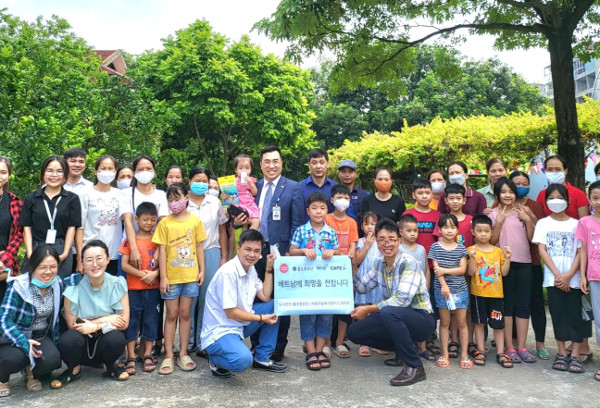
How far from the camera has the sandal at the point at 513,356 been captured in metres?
4.38

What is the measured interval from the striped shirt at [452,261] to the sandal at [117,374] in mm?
2856

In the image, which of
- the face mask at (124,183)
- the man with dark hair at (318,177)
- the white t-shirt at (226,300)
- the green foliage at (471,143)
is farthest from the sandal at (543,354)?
the green foliage at (471,143)

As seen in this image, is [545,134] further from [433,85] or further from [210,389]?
[433,85]

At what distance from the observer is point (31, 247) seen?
4152 millimetres

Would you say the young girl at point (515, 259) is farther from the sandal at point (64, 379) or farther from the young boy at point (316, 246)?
the sandal at point (64, 379)

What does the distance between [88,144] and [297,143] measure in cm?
1077

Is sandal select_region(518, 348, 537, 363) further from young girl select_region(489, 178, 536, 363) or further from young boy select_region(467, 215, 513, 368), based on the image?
young boy select_region(467, 215, 513, 368)

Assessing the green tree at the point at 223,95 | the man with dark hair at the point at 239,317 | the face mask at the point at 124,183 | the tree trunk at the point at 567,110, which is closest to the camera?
the man with dark hair at the point at 239,317

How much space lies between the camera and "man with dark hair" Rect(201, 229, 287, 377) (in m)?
3.88

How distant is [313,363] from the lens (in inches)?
165

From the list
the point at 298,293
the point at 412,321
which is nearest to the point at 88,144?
the point at 298,293

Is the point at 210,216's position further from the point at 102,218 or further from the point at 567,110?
the point at 567,110

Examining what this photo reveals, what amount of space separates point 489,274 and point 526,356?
2.76 ft

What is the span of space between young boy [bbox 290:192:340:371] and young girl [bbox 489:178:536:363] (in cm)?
165
